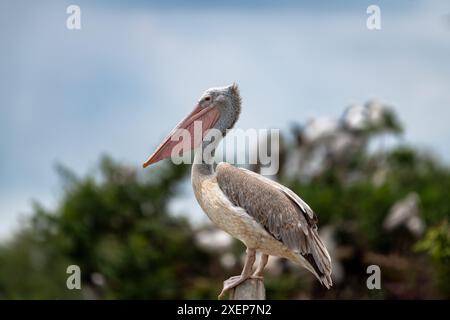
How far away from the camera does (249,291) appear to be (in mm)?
6887

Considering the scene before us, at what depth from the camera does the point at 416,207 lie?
1944cm

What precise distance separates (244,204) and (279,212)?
320 mm

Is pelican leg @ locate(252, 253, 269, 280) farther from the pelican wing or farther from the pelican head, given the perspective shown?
the pelican head

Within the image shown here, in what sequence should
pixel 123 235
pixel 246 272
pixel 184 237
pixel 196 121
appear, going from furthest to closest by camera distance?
pixel 123 235 → pixel 184 237 → pixel 196 121 → pixel 246 272

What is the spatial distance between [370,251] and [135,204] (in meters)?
6.58

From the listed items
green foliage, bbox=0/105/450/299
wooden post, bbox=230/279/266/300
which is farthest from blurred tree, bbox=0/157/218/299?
wooden post, bbox=230/279/266/300

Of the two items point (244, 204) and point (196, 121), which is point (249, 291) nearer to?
point (244, 204)

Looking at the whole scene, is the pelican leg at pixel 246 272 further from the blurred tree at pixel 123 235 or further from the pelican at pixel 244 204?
the blurred tree at pixel 123 235

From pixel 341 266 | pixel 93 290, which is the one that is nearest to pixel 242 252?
pixel 341 266

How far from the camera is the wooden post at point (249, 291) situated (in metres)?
6.86

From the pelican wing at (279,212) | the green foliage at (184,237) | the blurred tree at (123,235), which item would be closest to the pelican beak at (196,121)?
the pelican wing at (279,212)

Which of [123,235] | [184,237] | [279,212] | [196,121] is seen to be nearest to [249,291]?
[279,212]

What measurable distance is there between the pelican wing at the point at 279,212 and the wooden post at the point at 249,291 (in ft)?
1.50
